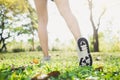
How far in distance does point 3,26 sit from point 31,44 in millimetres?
3540

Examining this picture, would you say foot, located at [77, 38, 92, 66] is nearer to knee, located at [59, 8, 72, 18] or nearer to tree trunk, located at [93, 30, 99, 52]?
knee, located at [59, 8, 72, 18]

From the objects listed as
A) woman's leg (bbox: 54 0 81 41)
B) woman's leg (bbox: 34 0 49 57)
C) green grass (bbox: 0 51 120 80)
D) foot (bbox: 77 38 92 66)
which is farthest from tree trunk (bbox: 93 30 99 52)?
foot (bbox: 77 38 92 66)

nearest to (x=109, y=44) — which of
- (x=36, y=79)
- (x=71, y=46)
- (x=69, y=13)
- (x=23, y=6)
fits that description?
(x=71, y=46)

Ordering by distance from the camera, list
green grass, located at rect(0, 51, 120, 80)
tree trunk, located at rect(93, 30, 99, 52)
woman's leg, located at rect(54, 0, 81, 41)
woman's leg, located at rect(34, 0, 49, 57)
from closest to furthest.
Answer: green grass, located at rect(0, 51, 120, 80), woman's leg, located at rect(54, 0, 81, 41), woman's leg, located at rect(34, 0, 49, 57), tree trunk, located at rect(93, 30, 99, 52)

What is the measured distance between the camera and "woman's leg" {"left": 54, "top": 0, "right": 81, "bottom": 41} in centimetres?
358

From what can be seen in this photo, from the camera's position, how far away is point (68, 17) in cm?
365

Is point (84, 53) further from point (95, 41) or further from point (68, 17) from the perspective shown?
point (95, 41)

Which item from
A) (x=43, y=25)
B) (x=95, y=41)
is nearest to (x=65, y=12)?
(x=43, y=25)

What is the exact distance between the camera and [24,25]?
23.0 metres

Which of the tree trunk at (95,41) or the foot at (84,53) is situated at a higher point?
the tree trunk at (95,41)

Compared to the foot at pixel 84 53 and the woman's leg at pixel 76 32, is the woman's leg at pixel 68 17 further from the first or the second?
the foot at pixel 84 53

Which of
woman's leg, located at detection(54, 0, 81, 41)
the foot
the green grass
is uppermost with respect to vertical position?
woman's leg, located at detection(54, 0, 81, 41)

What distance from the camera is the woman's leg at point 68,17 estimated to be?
3.58 meters

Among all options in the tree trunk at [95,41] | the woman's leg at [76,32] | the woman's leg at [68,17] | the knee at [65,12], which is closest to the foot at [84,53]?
the woman's leg at [76,32]
